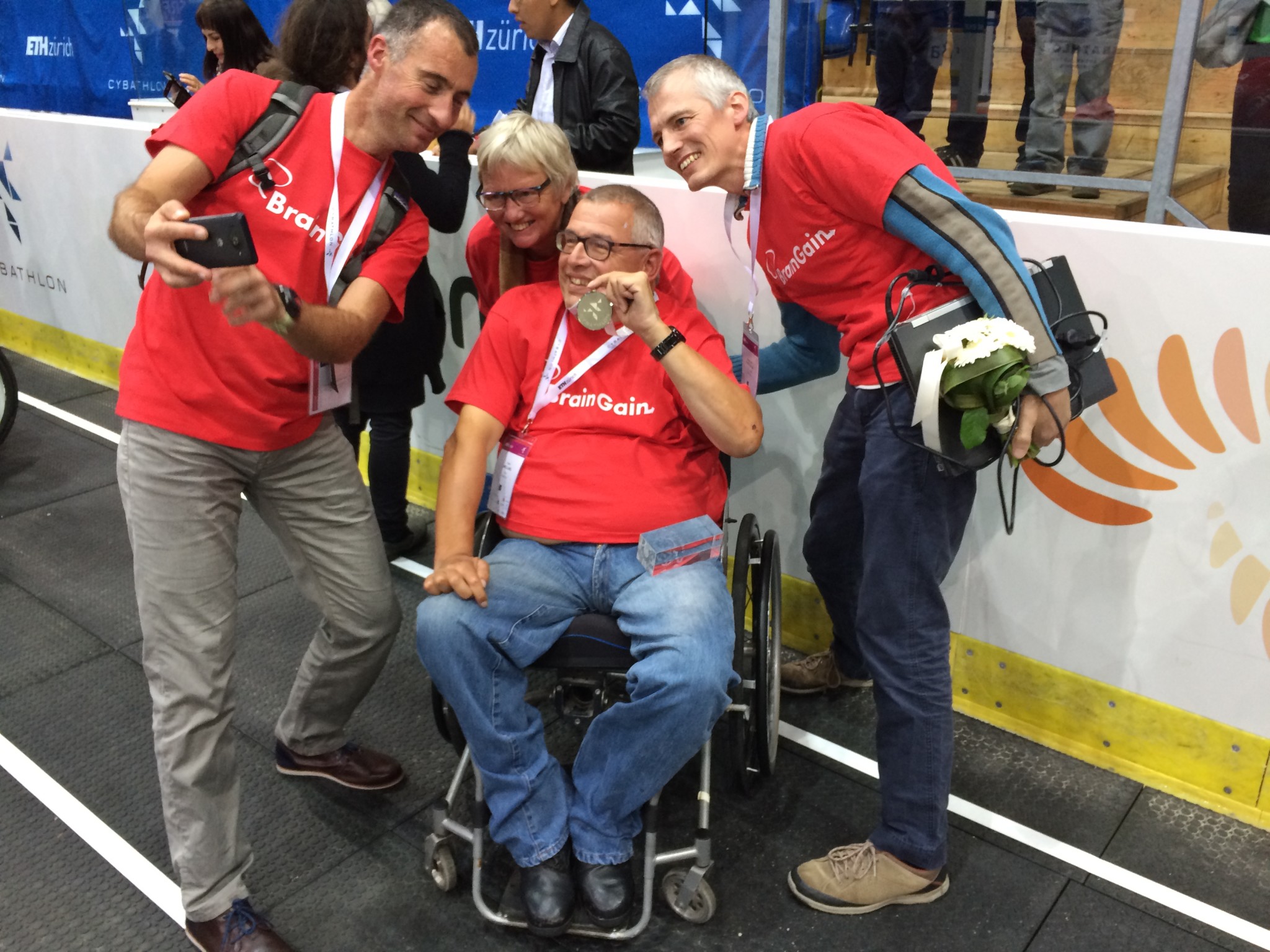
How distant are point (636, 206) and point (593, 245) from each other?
129mm

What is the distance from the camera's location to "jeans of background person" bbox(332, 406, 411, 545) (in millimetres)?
3447

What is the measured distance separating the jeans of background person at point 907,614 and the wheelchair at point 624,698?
0.91 ft

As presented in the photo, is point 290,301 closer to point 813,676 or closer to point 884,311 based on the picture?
point 884,311

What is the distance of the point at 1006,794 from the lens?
2590 millimetres

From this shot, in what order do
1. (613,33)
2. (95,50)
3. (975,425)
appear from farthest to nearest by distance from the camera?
(95,50)
(613,33)
(975,425)

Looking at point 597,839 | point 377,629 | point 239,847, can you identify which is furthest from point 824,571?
point 239,847

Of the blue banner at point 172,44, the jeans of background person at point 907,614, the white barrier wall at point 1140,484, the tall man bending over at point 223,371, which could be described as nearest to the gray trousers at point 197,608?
the tall man bending over at point 223,371

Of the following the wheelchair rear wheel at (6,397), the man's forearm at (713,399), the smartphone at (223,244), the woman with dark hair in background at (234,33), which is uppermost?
the woman with dark hair in background at (234,33)

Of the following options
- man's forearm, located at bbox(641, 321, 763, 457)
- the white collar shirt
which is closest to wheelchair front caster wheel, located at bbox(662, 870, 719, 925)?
man's forearm, located at bbox(641, 321, 763, 457)

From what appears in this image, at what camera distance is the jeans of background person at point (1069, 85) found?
4031 mm

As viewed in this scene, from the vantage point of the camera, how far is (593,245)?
231cm

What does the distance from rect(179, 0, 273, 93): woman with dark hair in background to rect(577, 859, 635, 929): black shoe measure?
2.88 meters

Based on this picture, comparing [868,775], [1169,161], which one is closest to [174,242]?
[868,775]

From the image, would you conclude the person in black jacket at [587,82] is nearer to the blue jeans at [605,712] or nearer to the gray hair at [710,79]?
the gray hair at [710,79]
